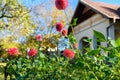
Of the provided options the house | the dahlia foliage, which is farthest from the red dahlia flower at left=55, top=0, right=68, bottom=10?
the house

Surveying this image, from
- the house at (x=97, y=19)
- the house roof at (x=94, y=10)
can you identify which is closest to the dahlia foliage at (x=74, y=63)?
the house at (x=97, y=19)

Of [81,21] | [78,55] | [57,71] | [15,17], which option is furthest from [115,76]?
[15,17]

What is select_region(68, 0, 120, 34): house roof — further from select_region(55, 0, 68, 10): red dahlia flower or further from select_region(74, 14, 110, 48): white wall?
select_region(55, 0, 68, 10): red dahlia flower

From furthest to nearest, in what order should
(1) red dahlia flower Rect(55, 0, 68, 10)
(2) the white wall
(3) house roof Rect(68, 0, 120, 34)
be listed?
1. (2) the white wall
2. (3) house roof Rect(68, 0, 120, 34)
3. (1) red dahlia flower Rect(55, 0, 68, 10)

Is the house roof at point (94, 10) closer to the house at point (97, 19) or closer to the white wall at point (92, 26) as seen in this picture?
the house at point (97, 19)

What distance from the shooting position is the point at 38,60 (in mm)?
3855

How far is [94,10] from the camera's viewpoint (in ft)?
49.1

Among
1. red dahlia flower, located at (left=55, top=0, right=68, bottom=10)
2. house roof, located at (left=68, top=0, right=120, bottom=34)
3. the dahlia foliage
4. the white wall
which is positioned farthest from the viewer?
the white wall

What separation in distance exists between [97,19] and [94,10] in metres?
0.77

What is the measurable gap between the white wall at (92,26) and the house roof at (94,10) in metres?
0.31

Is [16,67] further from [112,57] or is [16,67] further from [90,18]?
[90,18]

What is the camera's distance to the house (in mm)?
13903

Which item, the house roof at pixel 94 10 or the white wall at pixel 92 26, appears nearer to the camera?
the house roof at pixel 94 10

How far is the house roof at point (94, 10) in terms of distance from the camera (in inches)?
545
